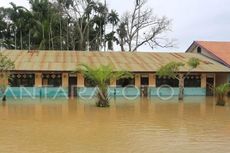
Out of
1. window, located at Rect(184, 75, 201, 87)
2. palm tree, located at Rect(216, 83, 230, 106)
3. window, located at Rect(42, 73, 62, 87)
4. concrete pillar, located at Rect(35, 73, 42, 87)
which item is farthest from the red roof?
concrete pillar, located at Rect(35, 73, 42, 87)

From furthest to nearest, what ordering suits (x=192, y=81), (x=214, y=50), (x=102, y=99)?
(x=214, y=50)
(x=192, y=81)
(x=102, y=99)

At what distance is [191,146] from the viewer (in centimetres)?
909

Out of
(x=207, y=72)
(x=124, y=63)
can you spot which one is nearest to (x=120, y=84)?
(x=124, y=63)

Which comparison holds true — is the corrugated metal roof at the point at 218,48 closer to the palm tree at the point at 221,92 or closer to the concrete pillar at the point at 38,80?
the palm tree at the point at 221,92

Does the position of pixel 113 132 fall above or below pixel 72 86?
below

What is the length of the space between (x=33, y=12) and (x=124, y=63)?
47.7 ft

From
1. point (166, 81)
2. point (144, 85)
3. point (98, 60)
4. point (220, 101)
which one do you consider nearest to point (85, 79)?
point (98, 60)

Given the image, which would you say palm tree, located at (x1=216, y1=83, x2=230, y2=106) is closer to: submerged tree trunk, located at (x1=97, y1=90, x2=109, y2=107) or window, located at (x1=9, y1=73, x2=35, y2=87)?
submerged tree trunk, located at (x1=97, y1=90, x2=109, y2=107)

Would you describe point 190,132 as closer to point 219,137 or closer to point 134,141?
point 219,137

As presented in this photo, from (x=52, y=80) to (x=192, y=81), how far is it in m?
10.6

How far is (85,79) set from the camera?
2816 cm

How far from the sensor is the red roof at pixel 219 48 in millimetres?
30794

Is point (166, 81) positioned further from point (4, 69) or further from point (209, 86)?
point (4, 69)

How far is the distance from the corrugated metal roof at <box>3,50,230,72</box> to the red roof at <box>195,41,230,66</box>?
0.71 metres
